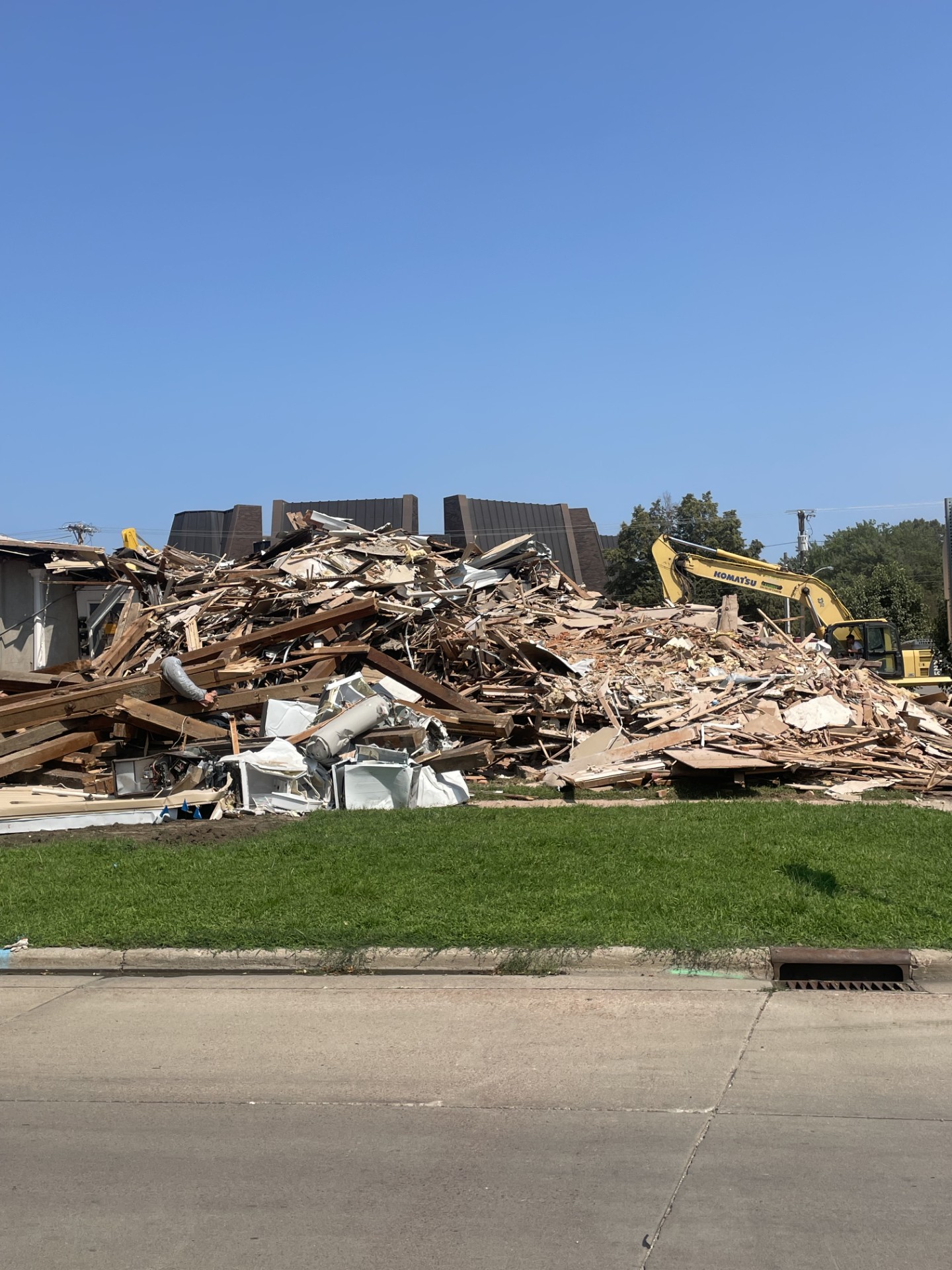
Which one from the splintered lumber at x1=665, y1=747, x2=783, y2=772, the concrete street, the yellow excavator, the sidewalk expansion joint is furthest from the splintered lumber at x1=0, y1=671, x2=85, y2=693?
the yellow excavator

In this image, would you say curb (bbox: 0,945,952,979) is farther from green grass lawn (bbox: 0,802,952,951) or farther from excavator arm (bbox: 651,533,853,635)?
excavator arm (bbox: 651,533,853,635)

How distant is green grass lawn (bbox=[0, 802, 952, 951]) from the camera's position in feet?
25.6

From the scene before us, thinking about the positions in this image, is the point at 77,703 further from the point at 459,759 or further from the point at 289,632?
the point at 459,759

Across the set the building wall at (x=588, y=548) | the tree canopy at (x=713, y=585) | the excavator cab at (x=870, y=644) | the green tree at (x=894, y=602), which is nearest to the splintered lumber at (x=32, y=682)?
the excavator cab at (x=870, y=644)

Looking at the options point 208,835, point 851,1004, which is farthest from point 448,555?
point 851,1004

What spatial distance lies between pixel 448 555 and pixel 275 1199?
769 inches

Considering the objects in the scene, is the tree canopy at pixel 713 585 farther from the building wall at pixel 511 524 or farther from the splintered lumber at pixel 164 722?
the splintered lumber at pixel 164 722

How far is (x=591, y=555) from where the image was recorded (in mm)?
52438

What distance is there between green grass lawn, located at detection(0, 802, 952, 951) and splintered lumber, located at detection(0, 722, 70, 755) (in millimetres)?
3297

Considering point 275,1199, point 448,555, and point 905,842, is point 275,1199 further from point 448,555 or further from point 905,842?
point 448,555

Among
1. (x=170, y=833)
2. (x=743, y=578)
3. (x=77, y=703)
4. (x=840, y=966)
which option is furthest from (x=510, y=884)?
(x=743, y=578)

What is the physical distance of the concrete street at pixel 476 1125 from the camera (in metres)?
4.02

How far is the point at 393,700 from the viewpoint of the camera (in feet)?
50.4

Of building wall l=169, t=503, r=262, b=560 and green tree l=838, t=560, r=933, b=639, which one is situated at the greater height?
building wall l=169, t=503, r=262, b=560
